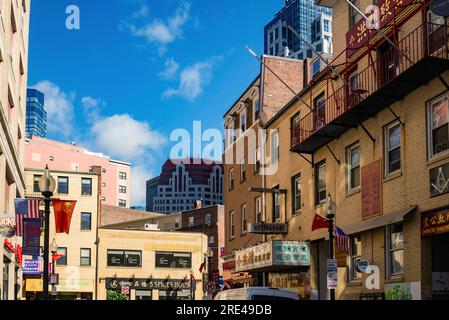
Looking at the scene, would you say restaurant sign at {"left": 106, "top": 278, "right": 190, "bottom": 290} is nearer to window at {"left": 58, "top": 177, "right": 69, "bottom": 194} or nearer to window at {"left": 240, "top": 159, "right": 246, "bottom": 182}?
window at {"left": 58, "top": 177, "right": 69, "bottom": 194}

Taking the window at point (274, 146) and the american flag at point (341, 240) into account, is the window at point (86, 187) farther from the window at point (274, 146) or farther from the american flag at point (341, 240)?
the american flag at point (341, 240)

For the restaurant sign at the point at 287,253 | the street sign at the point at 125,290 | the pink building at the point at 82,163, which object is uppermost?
the pink building at the point at 82,163

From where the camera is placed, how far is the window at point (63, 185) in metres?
72.4

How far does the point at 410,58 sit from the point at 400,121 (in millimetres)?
2002

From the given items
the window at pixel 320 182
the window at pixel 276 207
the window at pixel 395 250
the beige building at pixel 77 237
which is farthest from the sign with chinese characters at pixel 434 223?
the beige building at pixel 77 237

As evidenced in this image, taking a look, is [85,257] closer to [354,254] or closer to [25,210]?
[25,210]

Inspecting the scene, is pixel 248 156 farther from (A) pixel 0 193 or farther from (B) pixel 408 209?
(B) pixel 408 209

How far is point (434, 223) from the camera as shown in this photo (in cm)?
1939

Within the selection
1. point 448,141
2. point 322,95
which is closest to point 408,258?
point 448,141

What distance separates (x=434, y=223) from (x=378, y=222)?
2898 millimetres

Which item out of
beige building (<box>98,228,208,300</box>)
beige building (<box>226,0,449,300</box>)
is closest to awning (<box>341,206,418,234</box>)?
beige building (<box>226,0,449,300</box>)

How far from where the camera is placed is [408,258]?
2072cm

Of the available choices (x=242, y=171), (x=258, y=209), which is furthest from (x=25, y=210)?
(x=242, y=171)

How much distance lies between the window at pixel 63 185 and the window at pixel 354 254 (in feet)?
170
